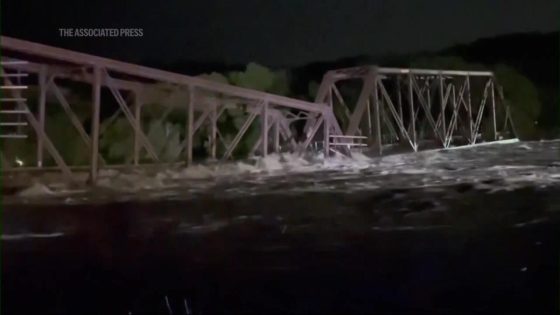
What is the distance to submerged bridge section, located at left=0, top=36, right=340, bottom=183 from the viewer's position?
119 cm

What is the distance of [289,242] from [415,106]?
36 cm

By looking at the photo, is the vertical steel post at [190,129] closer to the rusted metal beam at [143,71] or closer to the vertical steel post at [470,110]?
the rusted metal beam at [143,71]

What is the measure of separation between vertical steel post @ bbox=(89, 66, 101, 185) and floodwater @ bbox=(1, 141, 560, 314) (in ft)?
0.11

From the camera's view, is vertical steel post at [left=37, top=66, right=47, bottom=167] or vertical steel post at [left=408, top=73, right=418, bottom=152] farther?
vertical steel post at [left=408, top=73, right=418, bottom=152]

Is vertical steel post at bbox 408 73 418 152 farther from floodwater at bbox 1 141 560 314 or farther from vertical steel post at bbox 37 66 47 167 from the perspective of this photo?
vertical steel post at bbox 37 66 47 167

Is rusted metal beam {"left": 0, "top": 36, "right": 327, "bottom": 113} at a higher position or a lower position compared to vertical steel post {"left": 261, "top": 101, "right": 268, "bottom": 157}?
higher

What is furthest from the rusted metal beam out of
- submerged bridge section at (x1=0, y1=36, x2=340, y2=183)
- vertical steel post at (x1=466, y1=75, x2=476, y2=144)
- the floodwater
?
vertical steel post at (x1=466, y1=75, x2=476, y2=144)

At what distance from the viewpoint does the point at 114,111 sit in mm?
1219

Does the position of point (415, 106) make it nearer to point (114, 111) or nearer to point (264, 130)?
point (264, 130)

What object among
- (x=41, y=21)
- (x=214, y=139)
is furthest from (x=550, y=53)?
(x=41, y=21)

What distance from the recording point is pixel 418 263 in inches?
47.8

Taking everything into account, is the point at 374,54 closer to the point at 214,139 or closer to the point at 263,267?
the point at 214,139

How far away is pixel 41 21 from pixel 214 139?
37 cm

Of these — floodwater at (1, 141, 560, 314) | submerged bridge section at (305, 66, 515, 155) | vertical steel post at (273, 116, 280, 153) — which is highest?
submerged bridge section at (305, 66, 515, 155)
